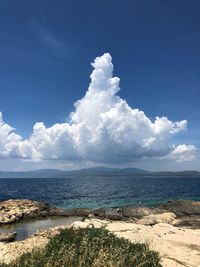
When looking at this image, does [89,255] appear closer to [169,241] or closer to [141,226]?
[169,241]

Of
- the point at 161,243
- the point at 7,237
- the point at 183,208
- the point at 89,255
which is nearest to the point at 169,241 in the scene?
the point at 161,243

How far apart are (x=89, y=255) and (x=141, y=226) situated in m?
14.6

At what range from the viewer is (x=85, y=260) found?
13.1 m

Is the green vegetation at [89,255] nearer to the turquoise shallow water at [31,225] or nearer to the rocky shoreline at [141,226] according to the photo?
the rocky shoreline at [141,226]

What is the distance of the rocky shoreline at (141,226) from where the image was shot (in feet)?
61.7

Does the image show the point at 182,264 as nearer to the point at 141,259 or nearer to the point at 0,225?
the point at 141,259

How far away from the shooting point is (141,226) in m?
27.2

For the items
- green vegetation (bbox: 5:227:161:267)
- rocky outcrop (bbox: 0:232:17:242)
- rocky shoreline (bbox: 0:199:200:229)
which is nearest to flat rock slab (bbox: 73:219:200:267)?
green vegetation (bbox: 5:227:161:267)

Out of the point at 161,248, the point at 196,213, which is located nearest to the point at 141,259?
the point at 161,248

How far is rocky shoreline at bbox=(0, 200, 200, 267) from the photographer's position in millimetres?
18819

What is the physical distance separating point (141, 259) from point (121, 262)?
5.29 feet

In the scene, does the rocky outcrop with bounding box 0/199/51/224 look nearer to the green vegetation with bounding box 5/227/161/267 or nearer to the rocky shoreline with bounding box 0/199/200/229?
the rocky shoreline with bounding box 0/199/200/229

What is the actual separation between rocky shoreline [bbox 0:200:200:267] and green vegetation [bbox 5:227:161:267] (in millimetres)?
1670

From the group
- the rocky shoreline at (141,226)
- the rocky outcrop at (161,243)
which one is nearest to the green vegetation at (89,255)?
the rocky outcrop at (161,243)
